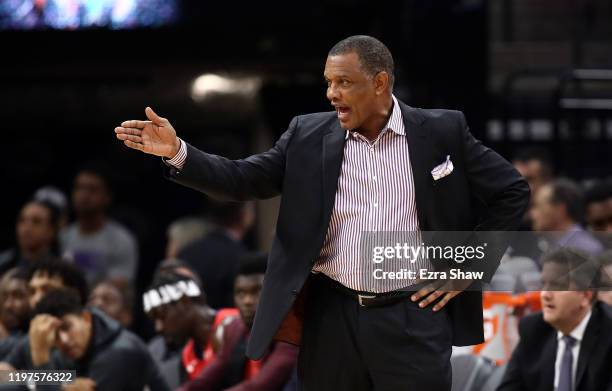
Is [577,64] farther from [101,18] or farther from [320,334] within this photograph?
[320,334]

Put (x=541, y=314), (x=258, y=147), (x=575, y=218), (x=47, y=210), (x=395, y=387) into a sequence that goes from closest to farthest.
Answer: (x=395, y=387) < (x=541, y=314) < (x=575, y=218) < (x=47, y=210) < (x=258, y=147)

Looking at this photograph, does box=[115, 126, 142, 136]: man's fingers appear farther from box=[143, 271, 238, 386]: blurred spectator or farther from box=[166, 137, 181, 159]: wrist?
box=[143, 271, 238, 386]: blurred spectator

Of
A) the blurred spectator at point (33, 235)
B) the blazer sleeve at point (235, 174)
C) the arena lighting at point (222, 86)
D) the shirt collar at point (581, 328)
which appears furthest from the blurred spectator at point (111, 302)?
the blazer sleeve at point (235, 174)

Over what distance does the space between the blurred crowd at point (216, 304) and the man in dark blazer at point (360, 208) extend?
1.09 m

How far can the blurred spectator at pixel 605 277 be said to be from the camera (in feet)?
20.1

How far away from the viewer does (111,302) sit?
27.7 feet

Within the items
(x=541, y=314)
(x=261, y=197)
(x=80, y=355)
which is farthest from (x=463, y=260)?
(x=80, y=355)

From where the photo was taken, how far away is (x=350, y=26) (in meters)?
10.6

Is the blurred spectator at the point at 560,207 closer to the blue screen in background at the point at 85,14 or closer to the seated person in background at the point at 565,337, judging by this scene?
the seated person in background at the point at 565,337

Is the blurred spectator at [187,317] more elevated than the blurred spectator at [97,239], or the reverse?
the blurred spectator at [97,239]

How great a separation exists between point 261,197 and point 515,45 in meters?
6.50

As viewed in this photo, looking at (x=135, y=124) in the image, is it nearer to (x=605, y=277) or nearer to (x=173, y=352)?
(x=605, y=277)

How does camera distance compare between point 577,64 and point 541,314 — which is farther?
point 577,64

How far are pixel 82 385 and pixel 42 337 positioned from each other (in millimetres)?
349
